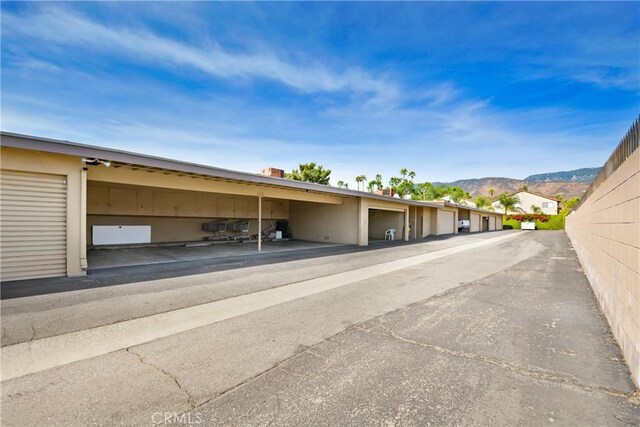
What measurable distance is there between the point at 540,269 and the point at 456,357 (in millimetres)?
8752

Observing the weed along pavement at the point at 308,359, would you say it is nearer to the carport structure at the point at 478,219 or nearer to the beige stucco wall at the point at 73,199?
the beige stucco wall at the point at 73,199

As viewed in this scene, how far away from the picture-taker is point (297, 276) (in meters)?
7.92

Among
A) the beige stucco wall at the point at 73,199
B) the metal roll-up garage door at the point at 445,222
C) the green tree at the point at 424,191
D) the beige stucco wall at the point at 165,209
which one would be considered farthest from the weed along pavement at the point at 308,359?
the green tree at the point at 424,191

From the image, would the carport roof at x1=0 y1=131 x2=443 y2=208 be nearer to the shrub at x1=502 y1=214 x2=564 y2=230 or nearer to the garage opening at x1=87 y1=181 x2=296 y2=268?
the garage opening at x1=87 y1=181 x2=296 y2=268

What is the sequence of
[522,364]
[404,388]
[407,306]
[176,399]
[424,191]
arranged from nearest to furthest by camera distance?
[176,399]
[404,388]
[522,364]
[407,306]
[424,191]

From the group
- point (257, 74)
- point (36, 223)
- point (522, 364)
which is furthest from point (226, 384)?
point (257, 74)

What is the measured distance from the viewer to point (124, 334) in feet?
12.9

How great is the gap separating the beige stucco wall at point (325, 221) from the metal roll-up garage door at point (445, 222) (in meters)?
14.1

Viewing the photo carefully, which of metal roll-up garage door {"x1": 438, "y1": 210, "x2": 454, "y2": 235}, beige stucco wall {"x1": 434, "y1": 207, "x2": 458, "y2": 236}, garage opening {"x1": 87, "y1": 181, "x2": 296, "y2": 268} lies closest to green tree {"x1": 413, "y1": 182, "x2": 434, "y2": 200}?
beige stucco wall {"x1": 434, "y1": 207, "x2": 458, "y2": 236}

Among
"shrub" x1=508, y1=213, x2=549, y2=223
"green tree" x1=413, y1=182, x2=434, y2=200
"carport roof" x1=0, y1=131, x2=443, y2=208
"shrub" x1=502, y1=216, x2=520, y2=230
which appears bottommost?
"shrub" x1=502, y1=216, x2=520, y2=230

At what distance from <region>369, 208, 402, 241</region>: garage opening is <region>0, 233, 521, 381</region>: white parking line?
15.8m

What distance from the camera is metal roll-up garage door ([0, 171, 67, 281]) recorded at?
6551 millimetres

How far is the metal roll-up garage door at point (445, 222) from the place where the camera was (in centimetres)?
2782

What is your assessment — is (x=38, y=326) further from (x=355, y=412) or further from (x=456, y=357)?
(x=456, y=357)
